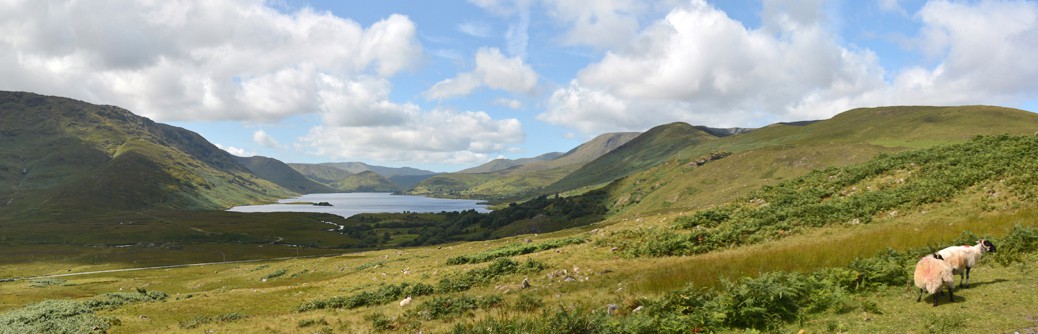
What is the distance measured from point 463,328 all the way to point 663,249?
1756 centimetres

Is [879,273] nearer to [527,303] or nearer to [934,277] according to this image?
[934,277]

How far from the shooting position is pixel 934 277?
43.4ft

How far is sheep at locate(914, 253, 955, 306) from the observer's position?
13125 millimetres

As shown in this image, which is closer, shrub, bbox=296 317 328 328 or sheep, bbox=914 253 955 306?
sheep, bbox=914 253 955 306

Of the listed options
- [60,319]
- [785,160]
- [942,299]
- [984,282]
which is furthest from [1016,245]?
[785,160]

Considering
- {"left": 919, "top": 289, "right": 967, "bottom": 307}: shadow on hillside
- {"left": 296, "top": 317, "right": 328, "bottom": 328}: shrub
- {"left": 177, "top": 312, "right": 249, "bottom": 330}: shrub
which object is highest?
{"left": 919, "top": 289, "right": 967, "bottom": 307}: shadow on hillside

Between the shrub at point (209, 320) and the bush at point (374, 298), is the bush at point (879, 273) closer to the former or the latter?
the bush at point (374, 298)

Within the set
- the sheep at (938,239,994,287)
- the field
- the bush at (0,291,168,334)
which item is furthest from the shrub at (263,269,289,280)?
the sheep at (938,239,994,287)

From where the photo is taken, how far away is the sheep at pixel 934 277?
13125 millimetres

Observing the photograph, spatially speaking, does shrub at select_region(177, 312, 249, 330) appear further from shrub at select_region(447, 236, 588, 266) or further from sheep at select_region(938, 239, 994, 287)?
sheep at select_region(938, 239, 994, 287)

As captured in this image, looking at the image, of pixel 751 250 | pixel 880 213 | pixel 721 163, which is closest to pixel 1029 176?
pixel 880 213

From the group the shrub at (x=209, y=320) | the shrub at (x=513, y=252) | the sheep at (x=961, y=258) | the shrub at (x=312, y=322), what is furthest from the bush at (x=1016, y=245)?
the shrub at (x=209, y=320)

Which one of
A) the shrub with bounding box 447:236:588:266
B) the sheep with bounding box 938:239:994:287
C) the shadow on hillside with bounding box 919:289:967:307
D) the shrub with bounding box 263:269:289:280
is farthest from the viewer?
the shrub with bounding box 263:269:289:280

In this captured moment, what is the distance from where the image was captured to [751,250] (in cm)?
2584
